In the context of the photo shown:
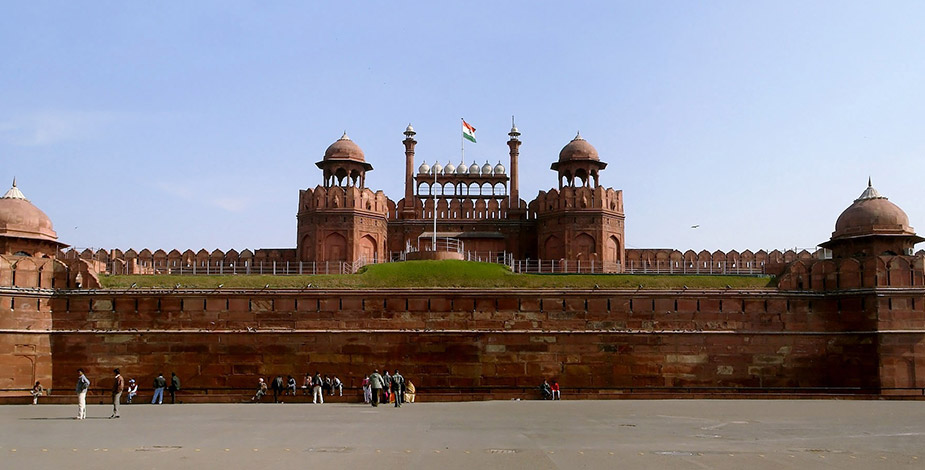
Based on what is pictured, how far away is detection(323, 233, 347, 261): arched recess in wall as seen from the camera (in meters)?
41.8

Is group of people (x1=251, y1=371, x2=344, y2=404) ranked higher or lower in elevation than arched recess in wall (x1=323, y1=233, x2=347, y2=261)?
lower

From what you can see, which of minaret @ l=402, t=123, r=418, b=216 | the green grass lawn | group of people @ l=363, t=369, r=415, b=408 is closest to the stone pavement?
group of people @ l=363, t=369, r=415, b=408

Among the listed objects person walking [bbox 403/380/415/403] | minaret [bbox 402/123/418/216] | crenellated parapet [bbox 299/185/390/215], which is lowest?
person walking [bbox 403/380/415/403]

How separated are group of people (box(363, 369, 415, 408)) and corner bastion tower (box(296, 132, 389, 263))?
1361 centimetres

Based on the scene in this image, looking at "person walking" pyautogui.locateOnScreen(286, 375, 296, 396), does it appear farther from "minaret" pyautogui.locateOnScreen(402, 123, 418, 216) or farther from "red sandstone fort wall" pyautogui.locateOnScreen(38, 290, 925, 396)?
"minaret" pyautogui.locateOnScreen(402, 123, 418, 216)

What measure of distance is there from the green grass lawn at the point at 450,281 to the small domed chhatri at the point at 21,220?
130 inches

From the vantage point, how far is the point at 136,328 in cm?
3231

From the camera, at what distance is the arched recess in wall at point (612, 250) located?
42688 mm

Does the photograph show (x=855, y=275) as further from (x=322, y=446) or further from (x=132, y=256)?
(x=132, y=256)

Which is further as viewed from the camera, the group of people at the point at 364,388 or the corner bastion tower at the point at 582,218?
the corner bastion tower at the point at 582,218

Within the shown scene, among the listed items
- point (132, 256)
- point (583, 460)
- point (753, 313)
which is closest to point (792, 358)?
point (753, 313)

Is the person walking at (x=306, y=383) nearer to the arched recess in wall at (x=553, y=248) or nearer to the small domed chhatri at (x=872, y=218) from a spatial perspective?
the arched recess in wall at (x=553, y=248)

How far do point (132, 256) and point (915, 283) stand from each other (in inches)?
1285

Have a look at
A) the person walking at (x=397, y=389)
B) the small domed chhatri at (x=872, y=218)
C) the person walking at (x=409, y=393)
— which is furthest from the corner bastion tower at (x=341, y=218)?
the small domed chhatri at (x=872, y=218)
